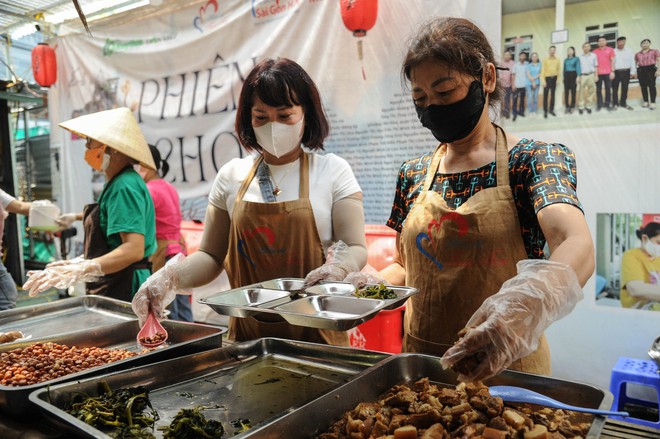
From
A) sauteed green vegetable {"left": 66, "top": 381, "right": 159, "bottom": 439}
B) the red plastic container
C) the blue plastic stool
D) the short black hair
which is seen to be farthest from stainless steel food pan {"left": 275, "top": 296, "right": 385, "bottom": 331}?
the blue plastic stool

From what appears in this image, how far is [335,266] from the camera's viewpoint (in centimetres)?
196

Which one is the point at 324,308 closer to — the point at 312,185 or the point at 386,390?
the point at 386,390

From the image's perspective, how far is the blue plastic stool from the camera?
2.86m

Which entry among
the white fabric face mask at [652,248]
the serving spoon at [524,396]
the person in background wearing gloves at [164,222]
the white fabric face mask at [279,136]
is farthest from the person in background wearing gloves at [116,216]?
the white fabric face mask at [652,248]

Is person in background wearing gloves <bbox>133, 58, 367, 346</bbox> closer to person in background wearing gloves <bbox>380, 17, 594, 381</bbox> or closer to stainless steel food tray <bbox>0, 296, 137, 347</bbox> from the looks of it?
person in background wearing gloves <bbox>380, 17, 594, 381</bbox>

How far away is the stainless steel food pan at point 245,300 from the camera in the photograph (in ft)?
5.19

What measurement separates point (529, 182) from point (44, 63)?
6.92 m

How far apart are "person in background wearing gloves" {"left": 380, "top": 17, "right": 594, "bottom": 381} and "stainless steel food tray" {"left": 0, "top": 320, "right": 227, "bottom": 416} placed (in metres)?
0.81

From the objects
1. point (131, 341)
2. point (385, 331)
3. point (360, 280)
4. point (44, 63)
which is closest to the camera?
point (360, 280)

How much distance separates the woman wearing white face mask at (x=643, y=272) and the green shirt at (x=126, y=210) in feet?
9.91

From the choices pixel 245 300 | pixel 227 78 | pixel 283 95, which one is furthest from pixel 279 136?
pixel 227 78

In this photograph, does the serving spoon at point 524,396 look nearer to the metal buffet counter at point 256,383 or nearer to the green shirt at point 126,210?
the metal buffet counter at point 256,383

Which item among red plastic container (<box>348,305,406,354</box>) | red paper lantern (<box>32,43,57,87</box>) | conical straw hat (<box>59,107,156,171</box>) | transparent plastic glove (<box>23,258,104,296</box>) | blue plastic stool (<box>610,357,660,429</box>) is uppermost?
red paper lantern (<box>32,43,57,87</box>)

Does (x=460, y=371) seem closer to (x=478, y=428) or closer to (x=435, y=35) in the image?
(x=478, y=428)
